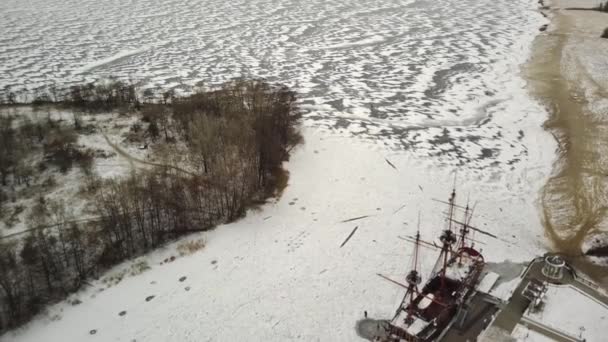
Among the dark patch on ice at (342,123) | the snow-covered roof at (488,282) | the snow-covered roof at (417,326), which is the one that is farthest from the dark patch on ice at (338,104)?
the snow-covered roof at (417,326)

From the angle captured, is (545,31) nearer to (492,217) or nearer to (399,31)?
(399,31)

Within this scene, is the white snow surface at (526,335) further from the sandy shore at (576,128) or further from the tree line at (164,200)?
the tree line at (164,200)

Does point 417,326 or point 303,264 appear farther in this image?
point 303,264

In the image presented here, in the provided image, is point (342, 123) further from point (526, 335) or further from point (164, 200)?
point (526, 335)

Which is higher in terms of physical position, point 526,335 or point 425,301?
point 425,301

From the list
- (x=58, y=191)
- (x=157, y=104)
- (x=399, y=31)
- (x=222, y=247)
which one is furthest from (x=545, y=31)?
(x=58, y=191)

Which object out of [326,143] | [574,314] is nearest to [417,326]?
[574,314]

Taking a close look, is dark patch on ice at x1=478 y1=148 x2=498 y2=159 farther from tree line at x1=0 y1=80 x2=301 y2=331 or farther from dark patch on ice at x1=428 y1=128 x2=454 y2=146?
tree line at x1=0 y1=80 x2=301 y2=331
